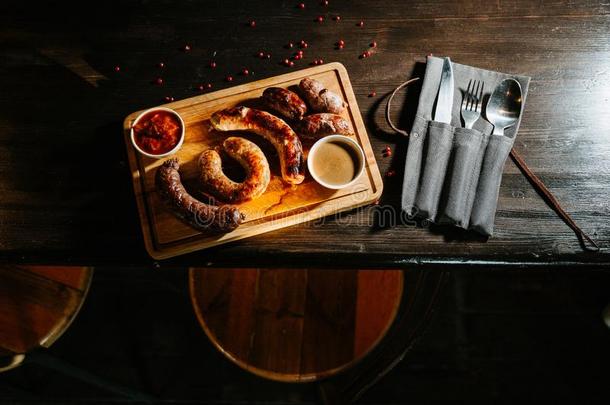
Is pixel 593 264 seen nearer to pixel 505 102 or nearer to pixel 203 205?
pixel 505 102

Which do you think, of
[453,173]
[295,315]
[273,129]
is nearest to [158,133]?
[273,129]

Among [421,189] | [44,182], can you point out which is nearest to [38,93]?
[44,182]

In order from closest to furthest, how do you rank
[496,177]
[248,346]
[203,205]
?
[203,205], [496,177], [248,346]

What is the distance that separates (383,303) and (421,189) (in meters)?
0.69

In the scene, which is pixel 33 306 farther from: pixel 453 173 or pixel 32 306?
pixel 453 173

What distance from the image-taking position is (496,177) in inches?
85.3

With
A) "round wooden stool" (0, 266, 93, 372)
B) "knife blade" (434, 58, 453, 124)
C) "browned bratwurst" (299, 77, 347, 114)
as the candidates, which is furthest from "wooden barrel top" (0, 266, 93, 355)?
"knife blade" (434, 58, 453, 124)

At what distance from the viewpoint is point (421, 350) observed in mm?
3270

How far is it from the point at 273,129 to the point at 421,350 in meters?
2.10

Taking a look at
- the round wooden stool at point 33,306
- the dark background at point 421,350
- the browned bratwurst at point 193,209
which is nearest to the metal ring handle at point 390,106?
the browned bratwurst at point 193,209

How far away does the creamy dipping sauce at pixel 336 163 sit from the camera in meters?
2.11

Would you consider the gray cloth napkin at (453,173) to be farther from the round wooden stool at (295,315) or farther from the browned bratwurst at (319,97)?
the round wooden stool at (295,315)

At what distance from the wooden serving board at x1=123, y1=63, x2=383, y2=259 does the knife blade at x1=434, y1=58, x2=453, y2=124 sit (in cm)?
39

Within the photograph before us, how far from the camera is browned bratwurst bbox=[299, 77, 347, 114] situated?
86.2 inches
